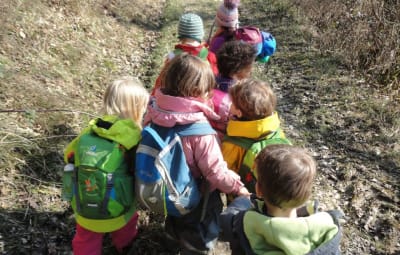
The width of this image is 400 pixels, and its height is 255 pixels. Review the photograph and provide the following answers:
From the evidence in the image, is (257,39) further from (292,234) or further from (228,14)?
(292,234)

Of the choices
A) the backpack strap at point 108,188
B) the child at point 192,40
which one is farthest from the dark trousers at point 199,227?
the child at point 192,40

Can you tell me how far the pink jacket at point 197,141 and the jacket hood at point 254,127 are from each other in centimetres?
25

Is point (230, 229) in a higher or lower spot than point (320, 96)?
higher

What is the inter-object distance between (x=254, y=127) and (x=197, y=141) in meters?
0.46

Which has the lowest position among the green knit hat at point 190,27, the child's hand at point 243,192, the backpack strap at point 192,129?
the child's hand at point 243,192

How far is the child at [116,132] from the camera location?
2897 millimetres

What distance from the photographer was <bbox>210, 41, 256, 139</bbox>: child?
3469 mm

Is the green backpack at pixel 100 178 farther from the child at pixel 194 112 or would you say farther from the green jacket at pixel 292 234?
the green jacket at pixel 292 234

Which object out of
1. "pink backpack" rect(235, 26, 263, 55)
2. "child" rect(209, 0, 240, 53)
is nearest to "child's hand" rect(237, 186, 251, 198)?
"pink backpack" rect(235, 26, 263, 55)

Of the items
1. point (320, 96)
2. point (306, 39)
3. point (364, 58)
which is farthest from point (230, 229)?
point (306, 39)

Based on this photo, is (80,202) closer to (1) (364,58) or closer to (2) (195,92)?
(2) (195,92)

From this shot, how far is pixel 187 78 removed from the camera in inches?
113

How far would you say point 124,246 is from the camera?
3518mm

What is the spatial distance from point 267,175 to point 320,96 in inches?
164
